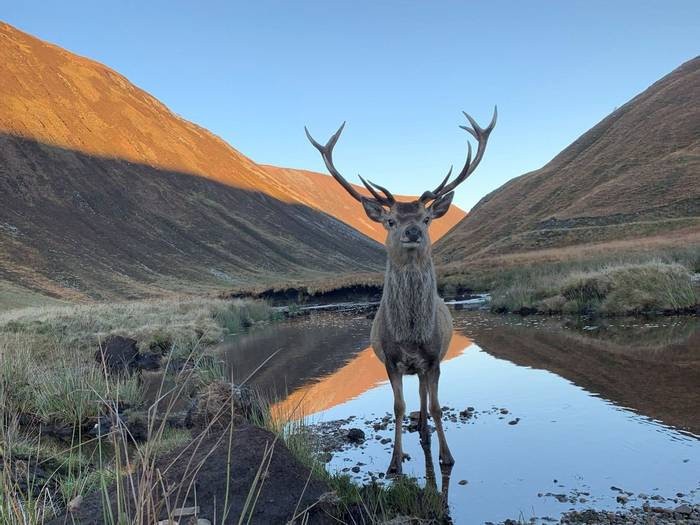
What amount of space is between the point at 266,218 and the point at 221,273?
128 ft

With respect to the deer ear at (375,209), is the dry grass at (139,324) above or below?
below

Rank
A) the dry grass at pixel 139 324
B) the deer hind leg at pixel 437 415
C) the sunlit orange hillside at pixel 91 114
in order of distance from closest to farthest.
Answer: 1. the deer hind leg at pixel 437 415
2. the dry grass at pixel 139 324
3. the sunlit orange hillside at pixel 91 114

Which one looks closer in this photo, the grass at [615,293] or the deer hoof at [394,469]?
the deer hoof at [394,469]

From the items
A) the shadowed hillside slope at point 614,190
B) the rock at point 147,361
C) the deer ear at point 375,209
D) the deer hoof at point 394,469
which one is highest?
the shadowed hillside slope at point 614,190

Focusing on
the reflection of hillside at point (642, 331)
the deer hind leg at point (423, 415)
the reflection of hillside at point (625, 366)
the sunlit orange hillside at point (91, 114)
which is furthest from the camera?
the sunlit orange hillside at point (91, 114)

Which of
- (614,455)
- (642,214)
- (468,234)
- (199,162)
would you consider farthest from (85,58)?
(614,455)

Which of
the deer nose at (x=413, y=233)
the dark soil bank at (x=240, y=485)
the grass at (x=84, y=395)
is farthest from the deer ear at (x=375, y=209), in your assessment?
the dark soil bank at (x=240, y=485)

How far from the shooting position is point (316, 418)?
925cm

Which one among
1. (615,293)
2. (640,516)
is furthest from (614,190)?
(640,516)

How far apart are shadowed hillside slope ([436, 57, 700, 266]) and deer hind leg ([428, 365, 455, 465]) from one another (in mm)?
39042

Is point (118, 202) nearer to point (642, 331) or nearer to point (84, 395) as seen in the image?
point (84, 395)

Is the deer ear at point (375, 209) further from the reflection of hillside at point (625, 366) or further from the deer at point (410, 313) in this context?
the reflection of hillside at point (625, 366)

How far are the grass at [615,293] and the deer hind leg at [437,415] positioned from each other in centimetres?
1342

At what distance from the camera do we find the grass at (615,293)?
683 inches
